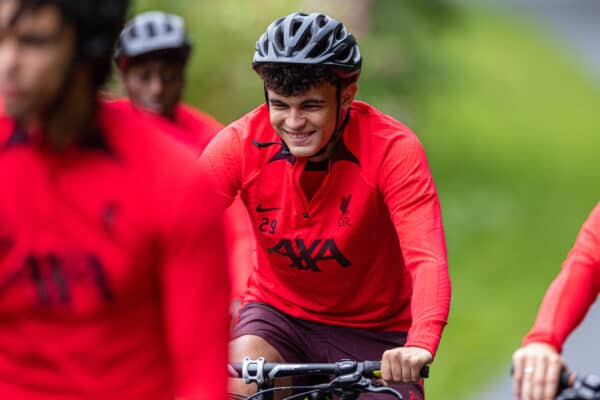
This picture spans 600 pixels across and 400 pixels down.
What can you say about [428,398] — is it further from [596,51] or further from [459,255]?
[596,51]

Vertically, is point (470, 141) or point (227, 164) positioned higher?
point (227, 164)

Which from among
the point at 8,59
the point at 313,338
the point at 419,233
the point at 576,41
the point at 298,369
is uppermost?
the point at 8,59

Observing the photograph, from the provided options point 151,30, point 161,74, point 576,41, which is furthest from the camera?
point 576,41

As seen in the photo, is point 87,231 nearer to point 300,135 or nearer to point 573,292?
point 573,292

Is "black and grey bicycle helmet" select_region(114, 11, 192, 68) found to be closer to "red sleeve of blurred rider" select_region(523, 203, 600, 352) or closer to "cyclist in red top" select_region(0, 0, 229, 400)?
"red sleeve of blurred rider" select_region(523, 203, 600, 352)

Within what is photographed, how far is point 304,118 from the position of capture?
222 inches

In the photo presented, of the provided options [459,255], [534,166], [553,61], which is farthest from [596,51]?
[459,255]

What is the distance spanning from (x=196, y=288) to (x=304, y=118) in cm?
235

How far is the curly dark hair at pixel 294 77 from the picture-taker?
5625 millimetres

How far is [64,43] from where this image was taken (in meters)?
3.32

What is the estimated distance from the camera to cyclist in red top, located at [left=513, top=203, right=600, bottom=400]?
13.4 feet

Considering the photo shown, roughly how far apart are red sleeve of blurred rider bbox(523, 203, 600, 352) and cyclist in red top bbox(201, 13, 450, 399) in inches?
48.8

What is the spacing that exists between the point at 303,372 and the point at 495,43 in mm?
34321

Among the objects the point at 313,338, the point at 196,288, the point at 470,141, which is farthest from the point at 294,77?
the point at 470,141
